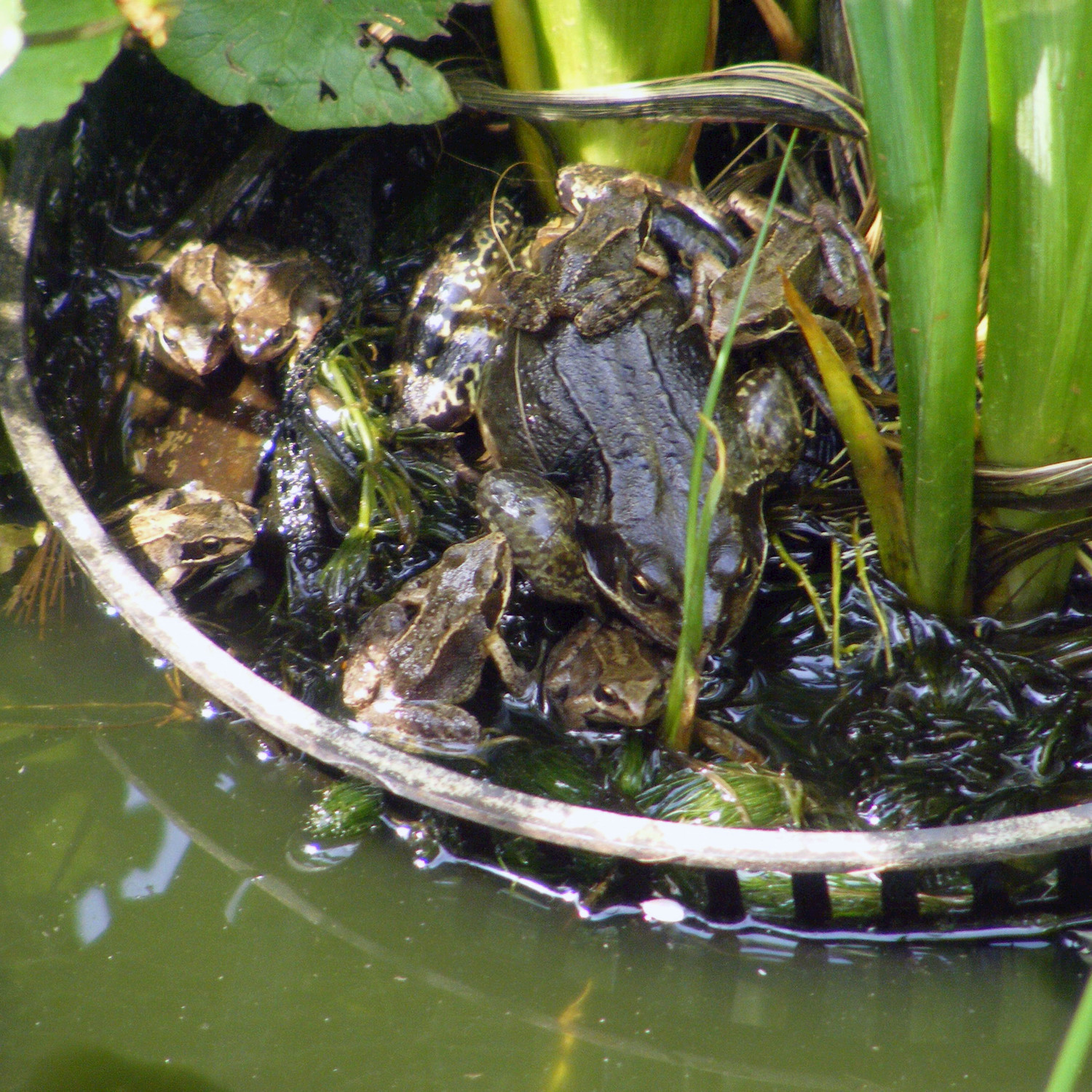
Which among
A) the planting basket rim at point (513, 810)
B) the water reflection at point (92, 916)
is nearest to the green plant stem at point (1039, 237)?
the planting basket rim at point (513, 810)

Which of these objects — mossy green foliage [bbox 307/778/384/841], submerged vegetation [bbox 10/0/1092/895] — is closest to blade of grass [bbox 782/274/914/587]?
submerged vegetation [bbox 10/0/1092/895]

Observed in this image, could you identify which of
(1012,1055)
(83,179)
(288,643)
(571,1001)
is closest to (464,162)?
(83,179)

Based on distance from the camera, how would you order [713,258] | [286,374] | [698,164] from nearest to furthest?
[713,258], [286,374], [698,164]

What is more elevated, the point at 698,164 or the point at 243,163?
the point at 243,163

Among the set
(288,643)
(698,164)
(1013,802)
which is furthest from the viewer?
(698,164)

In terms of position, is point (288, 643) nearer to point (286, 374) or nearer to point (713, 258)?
point (286, 374)
